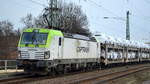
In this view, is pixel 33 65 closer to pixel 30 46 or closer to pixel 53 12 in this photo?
pixel 30 46

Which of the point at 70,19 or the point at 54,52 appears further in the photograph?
the point at 70,19

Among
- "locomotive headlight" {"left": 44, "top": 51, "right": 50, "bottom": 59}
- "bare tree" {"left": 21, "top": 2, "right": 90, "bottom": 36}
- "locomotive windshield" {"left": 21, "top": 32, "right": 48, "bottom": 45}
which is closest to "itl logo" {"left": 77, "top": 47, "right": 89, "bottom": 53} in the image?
"locomotive windshield" {"left": 21, "top": 32, "right": 48, "bottom": 45}

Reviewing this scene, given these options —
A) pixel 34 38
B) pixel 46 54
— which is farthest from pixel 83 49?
pixel 46 54

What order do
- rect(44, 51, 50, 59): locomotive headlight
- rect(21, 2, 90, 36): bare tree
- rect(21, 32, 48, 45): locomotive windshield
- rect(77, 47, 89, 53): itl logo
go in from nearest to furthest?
rect(44, 51, 50, 59): locomotive headlight < rect(21, 32, 48, 45): locomotive windshield < rect(77, 47, 89, 53): itl logo < rect(21, 2, 90, 36): bare tree

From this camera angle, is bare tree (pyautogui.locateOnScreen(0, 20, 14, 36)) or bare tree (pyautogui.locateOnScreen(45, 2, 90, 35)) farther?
bare tree (pyautogui.locateOnScreen(0, 20, 14, 36))

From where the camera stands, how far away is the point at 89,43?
25516 millimetres

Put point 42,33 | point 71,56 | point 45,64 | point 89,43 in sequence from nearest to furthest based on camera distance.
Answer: point 45,64 < point 42,33 < point 71,56 < point 89,43

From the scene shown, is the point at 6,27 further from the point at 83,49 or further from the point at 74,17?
the point at 83,49

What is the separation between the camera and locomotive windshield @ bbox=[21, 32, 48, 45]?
18.5 meters

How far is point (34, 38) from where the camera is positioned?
1877 centimetres

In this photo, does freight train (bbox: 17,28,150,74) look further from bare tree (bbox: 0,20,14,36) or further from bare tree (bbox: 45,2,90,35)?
bare tree (bbox: 0,20,14,36)

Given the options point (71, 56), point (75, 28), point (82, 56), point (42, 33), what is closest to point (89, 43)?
point (82, 56)

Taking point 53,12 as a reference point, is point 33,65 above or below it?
below

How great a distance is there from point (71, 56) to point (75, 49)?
974mm
